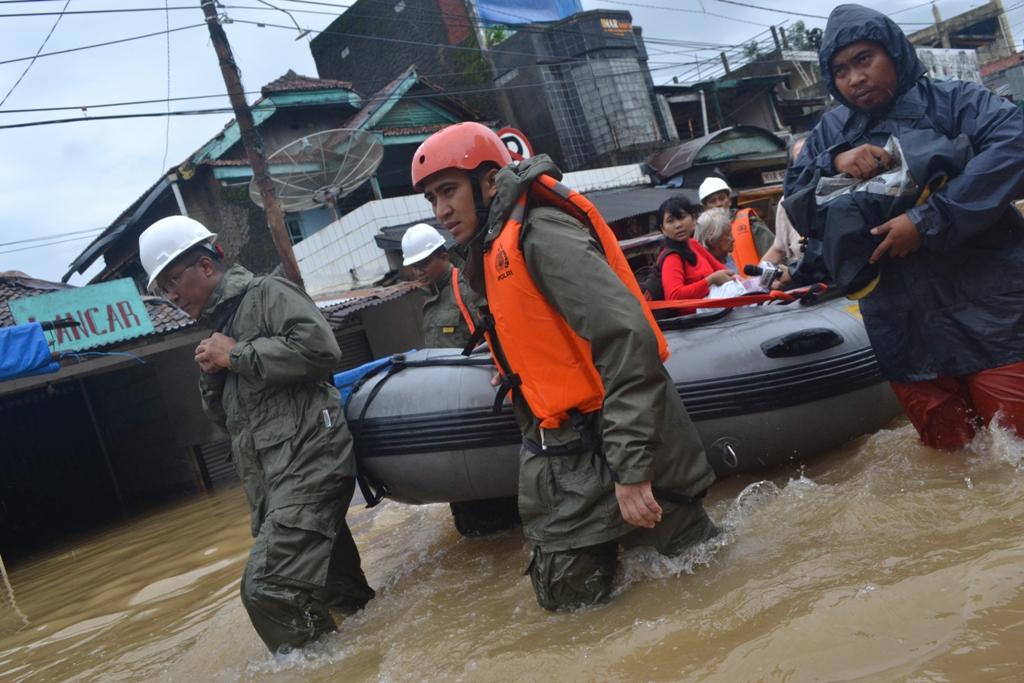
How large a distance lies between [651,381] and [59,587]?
21.3 ft

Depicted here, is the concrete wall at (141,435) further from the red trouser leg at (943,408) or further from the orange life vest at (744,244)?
the red trouser leg at (943,408)

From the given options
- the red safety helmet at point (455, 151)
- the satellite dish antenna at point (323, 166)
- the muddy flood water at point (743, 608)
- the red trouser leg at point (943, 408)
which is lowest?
the muddy flood water at point (743, 608)

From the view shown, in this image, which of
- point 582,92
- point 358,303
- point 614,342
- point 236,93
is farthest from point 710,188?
point 582,92

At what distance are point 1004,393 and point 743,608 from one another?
1.14 metres

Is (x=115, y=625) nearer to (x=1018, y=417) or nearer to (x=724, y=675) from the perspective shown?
(x=724, y=675)

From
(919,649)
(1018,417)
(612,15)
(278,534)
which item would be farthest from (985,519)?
(612,15)

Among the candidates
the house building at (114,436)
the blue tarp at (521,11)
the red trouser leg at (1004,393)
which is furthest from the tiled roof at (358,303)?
the blue tarp at (521,11)

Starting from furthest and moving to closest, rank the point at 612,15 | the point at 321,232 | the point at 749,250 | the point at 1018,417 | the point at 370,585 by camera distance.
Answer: the point at 612,15 < the point at 321,232 < the point at 749,250 < the point at 370,585 < the point at 1018,417

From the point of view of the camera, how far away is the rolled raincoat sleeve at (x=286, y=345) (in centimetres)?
312

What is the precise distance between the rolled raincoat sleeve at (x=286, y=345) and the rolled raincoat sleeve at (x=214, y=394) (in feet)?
0.72

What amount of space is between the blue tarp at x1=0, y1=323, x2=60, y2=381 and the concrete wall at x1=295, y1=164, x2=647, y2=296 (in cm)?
636

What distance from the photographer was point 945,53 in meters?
29.3

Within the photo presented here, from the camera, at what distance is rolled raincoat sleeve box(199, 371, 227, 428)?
340cm

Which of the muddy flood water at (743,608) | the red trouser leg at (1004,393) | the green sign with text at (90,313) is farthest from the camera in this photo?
the green sign with text at (90,313)
